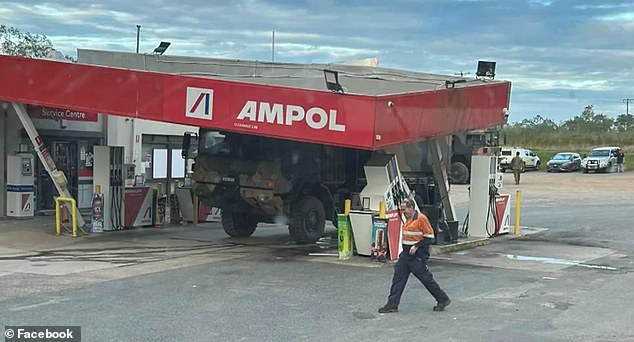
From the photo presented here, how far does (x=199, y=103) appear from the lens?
1417 centimetres

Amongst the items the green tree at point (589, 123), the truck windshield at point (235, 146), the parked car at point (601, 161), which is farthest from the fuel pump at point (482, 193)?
the green tree at point (589, 123)

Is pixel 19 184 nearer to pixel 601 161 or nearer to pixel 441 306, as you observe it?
pixel 441 306

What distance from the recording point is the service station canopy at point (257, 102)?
13.3 meters

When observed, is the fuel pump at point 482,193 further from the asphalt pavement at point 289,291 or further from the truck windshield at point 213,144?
the truck windshield at point 213,144

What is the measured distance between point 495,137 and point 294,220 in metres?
5.56

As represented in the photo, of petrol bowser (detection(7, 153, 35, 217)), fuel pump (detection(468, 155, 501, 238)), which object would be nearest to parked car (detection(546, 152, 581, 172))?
fuel pump (detection(468, 155, 501, 238))

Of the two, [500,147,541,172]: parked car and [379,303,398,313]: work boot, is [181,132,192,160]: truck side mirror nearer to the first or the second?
[379,303,398,313]: work boot

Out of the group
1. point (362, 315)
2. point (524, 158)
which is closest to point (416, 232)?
point (362, 315)

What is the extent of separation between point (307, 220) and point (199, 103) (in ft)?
12.2

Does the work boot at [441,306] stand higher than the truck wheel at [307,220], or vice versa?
the truck wheel at [307,220]

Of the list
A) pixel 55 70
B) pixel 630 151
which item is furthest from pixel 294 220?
pixel 630 151

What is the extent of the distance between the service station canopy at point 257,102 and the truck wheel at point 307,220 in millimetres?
2727

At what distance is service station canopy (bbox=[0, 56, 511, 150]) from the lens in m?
13.3

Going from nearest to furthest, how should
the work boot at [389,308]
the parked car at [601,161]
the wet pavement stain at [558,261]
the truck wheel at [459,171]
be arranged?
the work boot at [389,308]
the wet pavement stain at [558,261]
the truck wheel at [459,171]
the parked car at [601,161]
